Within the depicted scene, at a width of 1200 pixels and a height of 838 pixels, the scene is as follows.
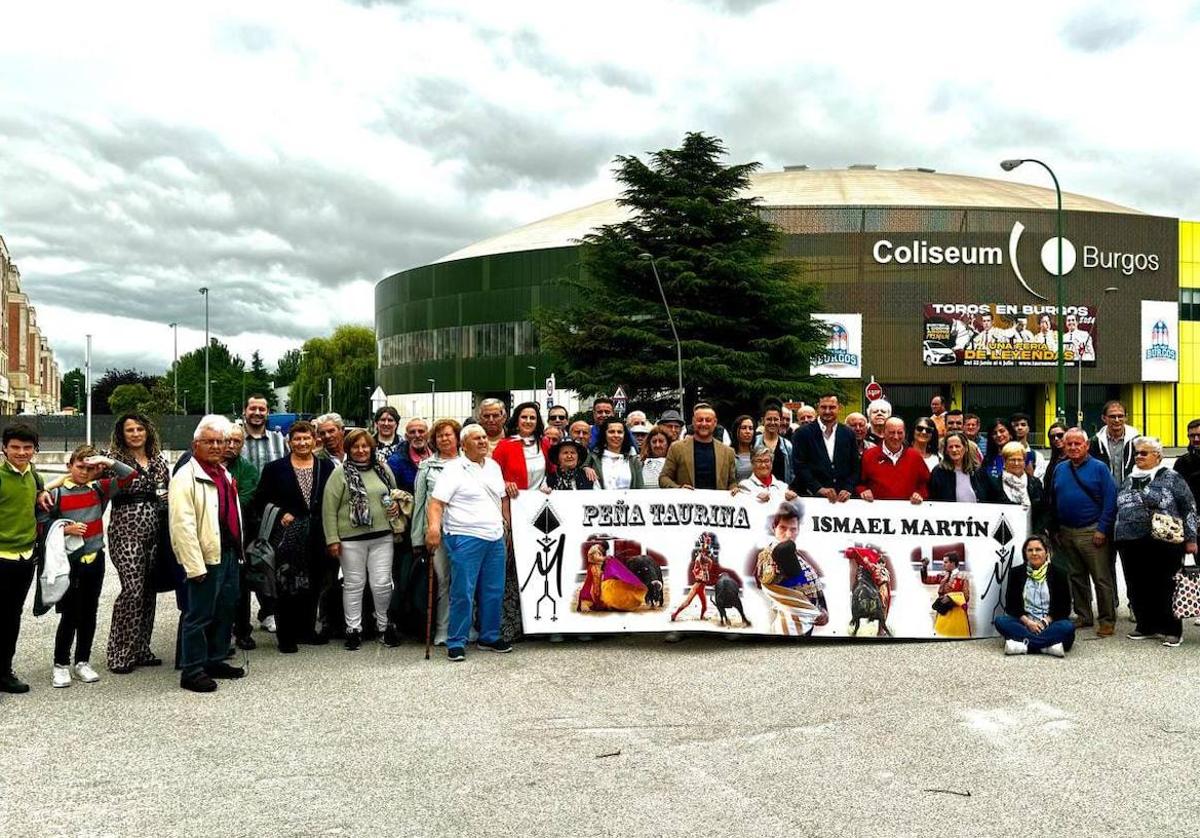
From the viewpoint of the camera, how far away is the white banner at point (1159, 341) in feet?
194

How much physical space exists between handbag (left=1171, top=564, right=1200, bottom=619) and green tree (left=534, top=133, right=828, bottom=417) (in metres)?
21.3

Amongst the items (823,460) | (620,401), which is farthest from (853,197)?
(823,460)

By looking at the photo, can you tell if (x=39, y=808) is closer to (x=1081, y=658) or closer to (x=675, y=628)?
(x=675, y=628)

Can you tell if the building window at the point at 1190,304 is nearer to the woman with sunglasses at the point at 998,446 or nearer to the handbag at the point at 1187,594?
the woman with sunglasses at the point at 998,446

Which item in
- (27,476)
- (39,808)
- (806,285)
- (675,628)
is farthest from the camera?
(806,285)

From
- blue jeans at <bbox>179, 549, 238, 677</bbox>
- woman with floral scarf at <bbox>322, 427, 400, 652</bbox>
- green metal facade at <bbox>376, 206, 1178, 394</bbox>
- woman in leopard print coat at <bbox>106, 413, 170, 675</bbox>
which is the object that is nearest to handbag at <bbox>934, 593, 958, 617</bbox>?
woman with floral scarf at <bbox>322, 427, 400, 652</bbox>

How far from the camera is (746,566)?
8188 millimetres

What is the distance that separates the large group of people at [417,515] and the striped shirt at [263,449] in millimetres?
19

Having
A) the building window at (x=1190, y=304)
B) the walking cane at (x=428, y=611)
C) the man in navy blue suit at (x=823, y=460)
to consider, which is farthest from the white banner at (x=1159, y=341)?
the walking cane at (x=428, y=611)

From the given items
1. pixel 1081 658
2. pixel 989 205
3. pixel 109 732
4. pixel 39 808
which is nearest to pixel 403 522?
pixel 109 732

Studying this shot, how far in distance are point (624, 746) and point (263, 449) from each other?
5.00m

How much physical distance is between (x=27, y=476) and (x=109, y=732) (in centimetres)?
194

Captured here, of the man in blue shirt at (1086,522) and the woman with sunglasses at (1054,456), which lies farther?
the woman with sunglasses at (1054,456)

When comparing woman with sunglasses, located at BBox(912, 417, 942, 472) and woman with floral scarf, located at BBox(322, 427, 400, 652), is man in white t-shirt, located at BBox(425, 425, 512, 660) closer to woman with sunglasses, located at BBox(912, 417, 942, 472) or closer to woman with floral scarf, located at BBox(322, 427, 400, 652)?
woman with floral scarf, located at BBox(322, 427, 400, 652)
